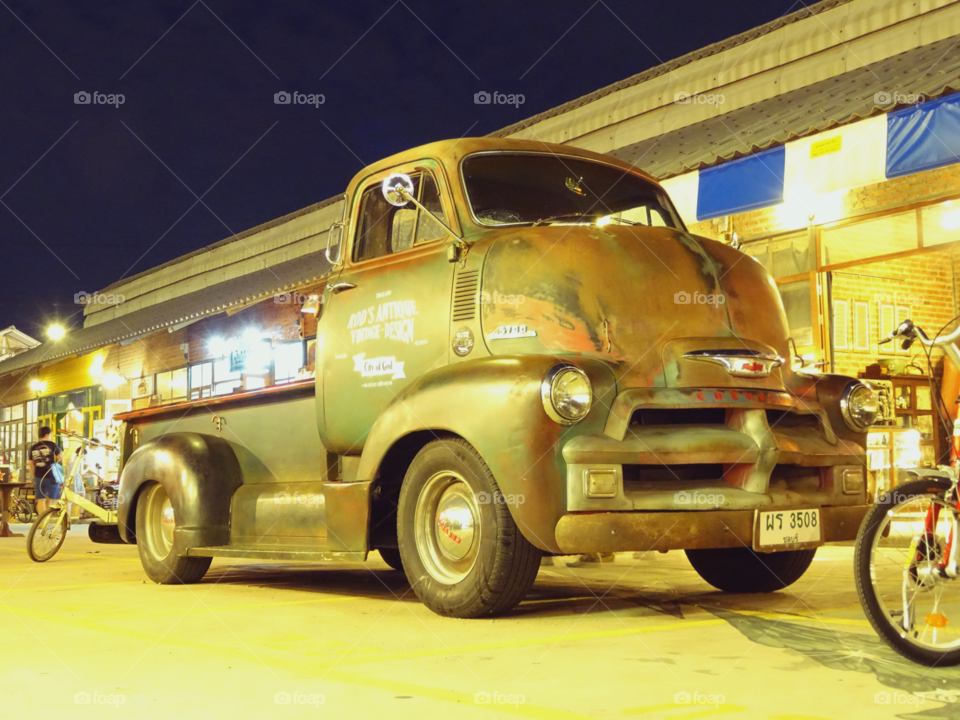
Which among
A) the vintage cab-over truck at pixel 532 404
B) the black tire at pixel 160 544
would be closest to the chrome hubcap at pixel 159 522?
the black tire at pixel 160 544

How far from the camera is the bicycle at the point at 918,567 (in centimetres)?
432

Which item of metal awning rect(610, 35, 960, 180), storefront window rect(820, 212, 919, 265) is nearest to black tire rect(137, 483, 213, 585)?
metal awning rect(610, 35, 960, 180)

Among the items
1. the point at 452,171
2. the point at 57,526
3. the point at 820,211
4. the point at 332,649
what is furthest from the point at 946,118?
the point at 57,526

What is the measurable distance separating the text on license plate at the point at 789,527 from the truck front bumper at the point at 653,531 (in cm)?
8

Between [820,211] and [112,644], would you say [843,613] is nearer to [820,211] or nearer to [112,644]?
[112,644]

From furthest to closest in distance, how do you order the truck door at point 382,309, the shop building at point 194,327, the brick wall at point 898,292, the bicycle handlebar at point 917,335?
the shop building at point 194,327, the brick wall at point 898,292, the truck door at point 382,309, the bicycle handlebar at point 917,335

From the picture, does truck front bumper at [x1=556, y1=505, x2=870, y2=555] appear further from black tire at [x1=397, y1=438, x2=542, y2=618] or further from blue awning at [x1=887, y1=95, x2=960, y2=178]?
blue awning at [x1=887, y1=95, x2=960, y2=178]

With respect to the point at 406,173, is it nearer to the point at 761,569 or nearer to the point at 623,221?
the point at 623,221

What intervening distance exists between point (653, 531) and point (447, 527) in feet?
3.73

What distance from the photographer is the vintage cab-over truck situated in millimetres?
5352

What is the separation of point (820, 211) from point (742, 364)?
22.9 ft

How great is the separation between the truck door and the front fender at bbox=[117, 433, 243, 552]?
3.85 ft

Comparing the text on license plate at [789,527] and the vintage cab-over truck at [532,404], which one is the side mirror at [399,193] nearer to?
the vintage cab-over truck at [532,404]

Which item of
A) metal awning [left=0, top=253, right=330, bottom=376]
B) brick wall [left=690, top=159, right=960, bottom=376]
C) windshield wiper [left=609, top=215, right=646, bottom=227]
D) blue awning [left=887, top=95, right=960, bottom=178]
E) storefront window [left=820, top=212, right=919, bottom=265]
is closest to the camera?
windshield wiper [left=609, top=215, right=646, bottom=227]
